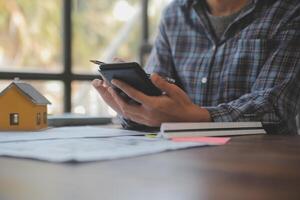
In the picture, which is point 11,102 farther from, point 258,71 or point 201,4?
point 201,4

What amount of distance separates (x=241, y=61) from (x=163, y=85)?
A: 1.92ft

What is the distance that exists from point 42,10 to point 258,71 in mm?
1513

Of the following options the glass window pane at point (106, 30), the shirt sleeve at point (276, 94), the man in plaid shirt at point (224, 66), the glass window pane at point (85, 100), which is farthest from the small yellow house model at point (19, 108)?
the glass window pane at point (106, 30)

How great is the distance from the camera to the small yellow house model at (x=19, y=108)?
1150 millimetres

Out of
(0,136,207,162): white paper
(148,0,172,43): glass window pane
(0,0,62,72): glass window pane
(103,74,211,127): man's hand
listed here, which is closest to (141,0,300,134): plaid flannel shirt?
(103,74,211,127): man's hand

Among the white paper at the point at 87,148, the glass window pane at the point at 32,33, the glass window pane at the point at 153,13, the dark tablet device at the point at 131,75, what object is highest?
the glass window pane at the point at 153,13

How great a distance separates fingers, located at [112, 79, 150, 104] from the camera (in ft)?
3.47

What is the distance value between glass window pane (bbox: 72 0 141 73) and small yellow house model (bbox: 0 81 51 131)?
1.56m

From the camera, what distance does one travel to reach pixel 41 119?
120 centimetres

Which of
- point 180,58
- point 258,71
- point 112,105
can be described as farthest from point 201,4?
point 112,105

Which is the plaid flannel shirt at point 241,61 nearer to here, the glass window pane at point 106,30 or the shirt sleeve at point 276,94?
the shirt sleeve at point 276,94

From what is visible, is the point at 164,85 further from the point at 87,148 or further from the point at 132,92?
the point at 87,148

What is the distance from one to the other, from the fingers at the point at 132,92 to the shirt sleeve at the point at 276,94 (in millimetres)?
212

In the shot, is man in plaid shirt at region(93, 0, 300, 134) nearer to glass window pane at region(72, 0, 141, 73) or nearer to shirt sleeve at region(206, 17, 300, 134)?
shirt sleeve at region(206, 17, 300, 134)
